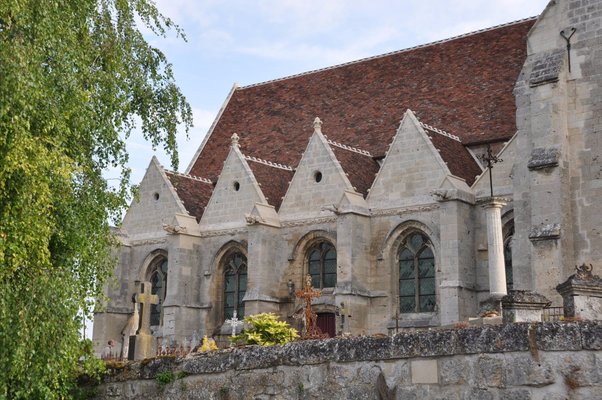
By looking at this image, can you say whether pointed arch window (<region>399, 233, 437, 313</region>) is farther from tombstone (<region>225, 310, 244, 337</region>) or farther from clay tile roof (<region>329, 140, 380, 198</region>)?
tombstone (<region>225, 310, 244, 337</region>)

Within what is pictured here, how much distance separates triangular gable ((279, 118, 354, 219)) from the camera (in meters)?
27.3

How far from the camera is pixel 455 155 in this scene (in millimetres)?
26625

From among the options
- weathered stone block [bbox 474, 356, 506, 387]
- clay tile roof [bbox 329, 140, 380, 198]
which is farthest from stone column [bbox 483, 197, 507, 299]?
weathered stone block [bbox 474, 356, 506, 387]

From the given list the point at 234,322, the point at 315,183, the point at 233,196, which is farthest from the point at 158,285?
the point at 315,183

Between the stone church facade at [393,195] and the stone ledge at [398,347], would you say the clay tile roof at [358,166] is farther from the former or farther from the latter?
the stone ledge at [398,347]

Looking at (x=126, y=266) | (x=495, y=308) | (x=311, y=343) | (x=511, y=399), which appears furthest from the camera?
(x=126, y=266)

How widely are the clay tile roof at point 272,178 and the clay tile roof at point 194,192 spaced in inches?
102

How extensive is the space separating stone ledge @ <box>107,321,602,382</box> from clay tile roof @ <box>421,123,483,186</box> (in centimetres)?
1669

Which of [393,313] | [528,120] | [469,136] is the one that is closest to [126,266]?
[393,313]

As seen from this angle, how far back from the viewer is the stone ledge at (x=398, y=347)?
287 inches

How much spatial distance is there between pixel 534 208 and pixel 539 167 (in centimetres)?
98

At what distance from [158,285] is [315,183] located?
7436 millimetres

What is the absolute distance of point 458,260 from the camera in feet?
78.0

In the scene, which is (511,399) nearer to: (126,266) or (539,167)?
(539,167)
